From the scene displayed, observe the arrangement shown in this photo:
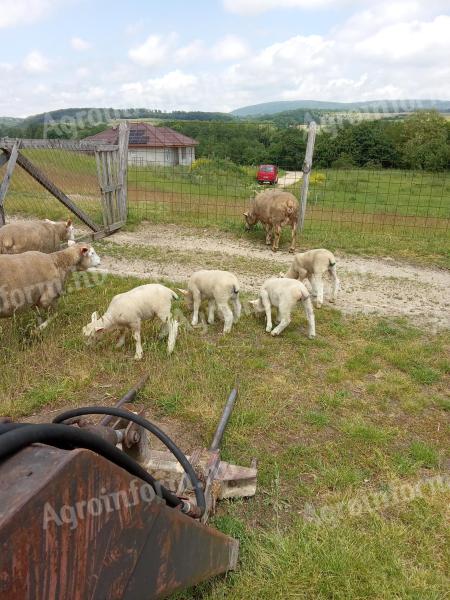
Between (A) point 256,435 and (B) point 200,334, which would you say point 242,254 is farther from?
(A) point 256,435

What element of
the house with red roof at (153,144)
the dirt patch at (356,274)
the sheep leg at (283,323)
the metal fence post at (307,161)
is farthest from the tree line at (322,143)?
the sheep leg at (283,323)

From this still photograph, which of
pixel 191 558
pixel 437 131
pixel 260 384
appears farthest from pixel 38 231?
pixel 437 131

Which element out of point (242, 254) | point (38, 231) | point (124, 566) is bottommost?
point (242, 254)

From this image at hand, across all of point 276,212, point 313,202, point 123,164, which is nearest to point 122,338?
point 276,212

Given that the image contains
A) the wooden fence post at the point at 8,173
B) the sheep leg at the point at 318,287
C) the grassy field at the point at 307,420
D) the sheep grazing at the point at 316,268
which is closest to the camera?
the grassy field at the point at 307,420

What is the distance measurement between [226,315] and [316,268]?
1742 mm

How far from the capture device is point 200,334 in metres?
5.99

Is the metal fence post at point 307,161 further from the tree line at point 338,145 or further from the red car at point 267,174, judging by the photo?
the red car at point 267,174

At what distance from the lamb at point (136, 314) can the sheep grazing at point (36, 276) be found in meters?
1.04

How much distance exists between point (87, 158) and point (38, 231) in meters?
3.75

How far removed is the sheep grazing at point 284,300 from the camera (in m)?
5.78

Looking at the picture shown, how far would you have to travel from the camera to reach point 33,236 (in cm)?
759

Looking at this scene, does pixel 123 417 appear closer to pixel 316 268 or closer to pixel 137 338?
pixel 137 338

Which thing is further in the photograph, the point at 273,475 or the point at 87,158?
the point at 87,158
